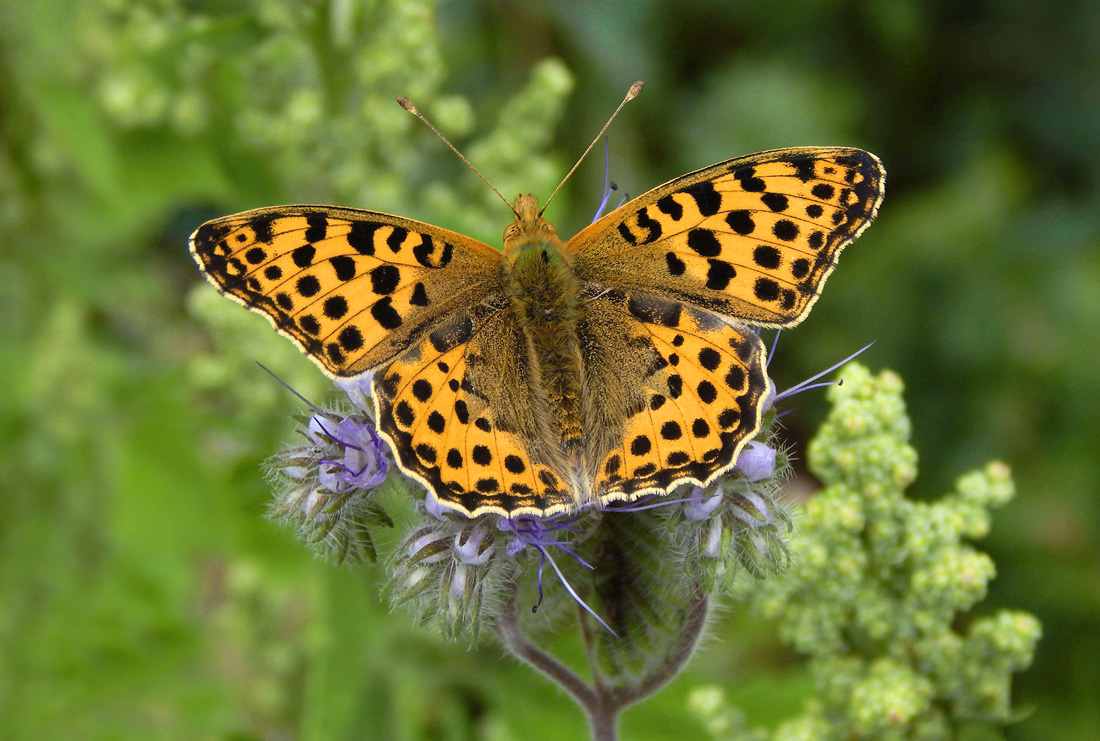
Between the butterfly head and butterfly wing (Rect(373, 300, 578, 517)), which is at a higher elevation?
the butterfly head

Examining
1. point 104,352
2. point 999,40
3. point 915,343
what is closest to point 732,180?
point 915,343

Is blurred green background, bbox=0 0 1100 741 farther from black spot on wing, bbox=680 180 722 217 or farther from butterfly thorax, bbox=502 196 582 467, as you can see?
black spot on wing, bbox=680 180 722 217

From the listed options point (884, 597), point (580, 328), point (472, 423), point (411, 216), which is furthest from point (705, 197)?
point (411, 216)

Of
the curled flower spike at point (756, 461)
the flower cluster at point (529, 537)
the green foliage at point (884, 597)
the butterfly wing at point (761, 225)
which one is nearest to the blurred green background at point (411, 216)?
the green foliage at point (884, 597)

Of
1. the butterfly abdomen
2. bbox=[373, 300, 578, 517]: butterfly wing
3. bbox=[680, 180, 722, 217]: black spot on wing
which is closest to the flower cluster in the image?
bbox=[373, 300, 578, 517]: butterfly wing

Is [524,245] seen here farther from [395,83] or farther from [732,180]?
[395,83]

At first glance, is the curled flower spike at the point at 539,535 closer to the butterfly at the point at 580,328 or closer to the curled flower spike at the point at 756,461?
the butterfly at the point at 580,328

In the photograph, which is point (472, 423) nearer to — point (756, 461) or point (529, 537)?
point (529, 537)
